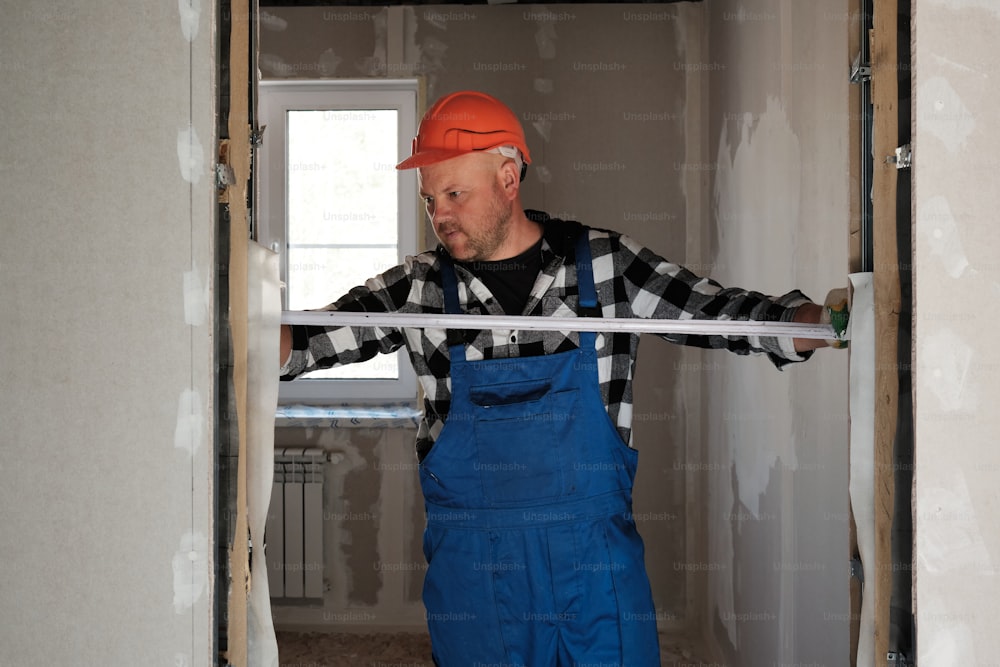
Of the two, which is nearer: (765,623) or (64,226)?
(64,226)

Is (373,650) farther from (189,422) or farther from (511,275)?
(189,422)

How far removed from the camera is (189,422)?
1.11 meters

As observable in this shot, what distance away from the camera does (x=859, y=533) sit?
126cm

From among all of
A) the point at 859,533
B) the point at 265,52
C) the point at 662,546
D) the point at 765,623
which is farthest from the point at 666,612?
the point at 265,52

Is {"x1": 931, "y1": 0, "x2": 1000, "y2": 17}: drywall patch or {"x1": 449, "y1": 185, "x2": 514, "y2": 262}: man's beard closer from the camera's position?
{"x1": 931, "y1": 0, "x2": 1000, "y2": 17}: drywall patch

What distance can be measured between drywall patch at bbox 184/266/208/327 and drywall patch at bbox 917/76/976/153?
94 cm

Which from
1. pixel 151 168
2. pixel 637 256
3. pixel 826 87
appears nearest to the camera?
pixel 151 168

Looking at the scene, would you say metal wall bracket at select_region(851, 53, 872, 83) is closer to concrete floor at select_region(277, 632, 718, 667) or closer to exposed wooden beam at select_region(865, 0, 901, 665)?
exposed wooden beam at select_region(865, 0, 901, 665)

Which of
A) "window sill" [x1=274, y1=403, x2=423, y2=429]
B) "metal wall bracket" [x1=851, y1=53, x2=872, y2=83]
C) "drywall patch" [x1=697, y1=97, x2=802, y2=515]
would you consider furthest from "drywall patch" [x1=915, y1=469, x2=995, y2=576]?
"window sill" [x1=274, y1=403, x2=423, y2=429]

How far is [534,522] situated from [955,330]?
93cm

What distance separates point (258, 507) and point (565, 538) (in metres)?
0.75

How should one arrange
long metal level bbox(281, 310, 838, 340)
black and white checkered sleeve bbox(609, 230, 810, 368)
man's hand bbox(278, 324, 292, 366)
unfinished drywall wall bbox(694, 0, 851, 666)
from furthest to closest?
unfinished drywall wall bbox(694, 0, 851, 666) < man's hand bbox(278, 324, 292, 366) < black and white checkered sleeve bbox(609, 230, 810, 368) < long metal level bbox(281, 310, 838, 340)

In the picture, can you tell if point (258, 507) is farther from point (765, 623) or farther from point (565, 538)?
point (765, 623)

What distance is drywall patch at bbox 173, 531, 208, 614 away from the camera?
1.11 metres
